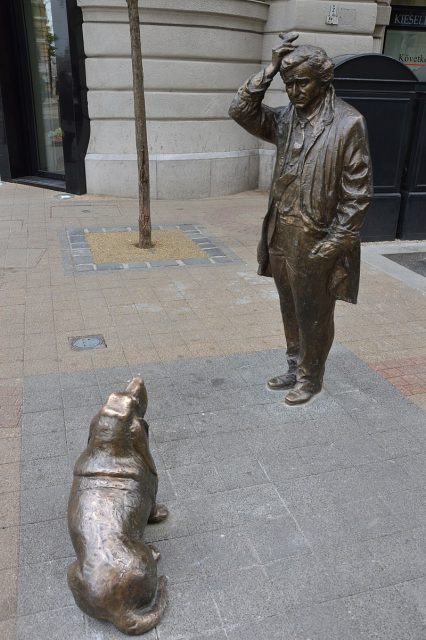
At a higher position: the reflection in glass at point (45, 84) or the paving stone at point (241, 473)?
the reflection in glass at point (45, 84)

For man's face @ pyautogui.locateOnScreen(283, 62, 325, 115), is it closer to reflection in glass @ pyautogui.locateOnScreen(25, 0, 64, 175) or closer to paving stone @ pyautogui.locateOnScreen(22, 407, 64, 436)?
paving stone @ pyautogui.locateOnScreen(22, 407, 64, 436)

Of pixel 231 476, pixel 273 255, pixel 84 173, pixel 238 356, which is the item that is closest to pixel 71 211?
pixel 84 173

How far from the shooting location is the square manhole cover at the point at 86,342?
538cm

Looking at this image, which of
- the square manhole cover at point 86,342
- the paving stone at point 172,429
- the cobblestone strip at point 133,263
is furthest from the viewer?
the cobblestone strip at point 133,263

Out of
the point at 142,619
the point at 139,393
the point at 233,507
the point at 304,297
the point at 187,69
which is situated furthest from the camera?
the point at 187,69

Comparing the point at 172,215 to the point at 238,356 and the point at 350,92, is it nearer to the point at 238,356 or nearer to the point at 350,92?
the point at 350,92

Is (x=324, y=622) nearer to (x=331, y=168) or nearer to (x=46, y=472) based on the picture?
(x=46, y=472)

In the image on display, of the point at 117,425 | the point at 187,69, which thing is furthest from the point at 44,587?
the point at 187,69

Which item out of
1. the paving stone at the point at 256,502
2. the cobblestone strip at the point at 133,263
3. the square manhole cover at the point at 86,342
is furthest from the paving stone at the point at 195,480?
the cobblestone strip at the point at 133,263

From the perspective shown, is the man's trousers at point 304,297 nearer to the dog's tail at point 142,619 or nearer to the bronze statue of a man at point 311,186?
the bronze statue of a man at point 311,186

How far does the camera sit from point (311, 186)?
12.0 ft

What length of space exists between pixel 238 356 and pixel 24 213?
7.03 m

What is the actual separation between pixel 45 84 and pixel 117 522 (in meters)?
13.0

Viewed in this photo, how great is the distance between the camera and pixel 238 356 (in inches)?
206
